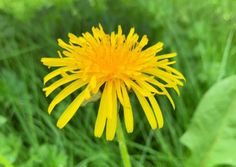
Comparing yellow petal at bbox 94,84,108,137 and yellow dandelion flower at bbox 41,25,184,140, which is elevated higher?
yellow dandelion flower at bbox 41,25,184,140

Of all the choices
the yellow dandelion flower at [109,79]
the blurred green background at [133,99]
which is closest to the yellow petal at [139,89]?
the yellow dandelion flower at [109,79]

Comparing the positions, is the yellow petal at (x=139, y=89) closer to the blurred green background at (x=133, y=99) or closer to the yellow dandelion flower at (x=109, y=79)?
the yellow dandelion flower at (x=109, y=79)

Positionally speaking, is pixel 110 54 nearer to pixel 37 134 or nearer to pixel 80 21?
pixel 37 134

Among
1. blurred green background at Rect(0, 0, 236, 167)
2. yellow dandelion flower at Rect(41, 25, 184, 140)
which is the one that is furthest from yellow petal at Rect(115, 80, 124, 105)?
blurred green background at Rect(0, 0, 236, 167)

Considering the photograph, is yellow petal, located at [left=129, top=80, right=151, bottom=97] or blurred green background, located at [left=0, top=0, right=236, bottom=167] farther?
blurred green background, located at [left=0, top=0, right=236, bottom=167]

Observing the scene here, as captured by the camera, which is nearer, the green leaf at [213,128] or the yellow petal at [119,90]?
the yellow petal at [119,90]

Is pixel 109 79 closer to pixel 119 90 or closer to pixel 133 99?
pixel 119 90

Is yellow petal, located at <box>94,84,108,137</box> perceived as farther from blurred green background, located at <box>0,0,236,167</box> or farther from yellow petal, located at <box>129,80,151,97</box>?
blurred green background, located at <box>0,0,236,167</box>
